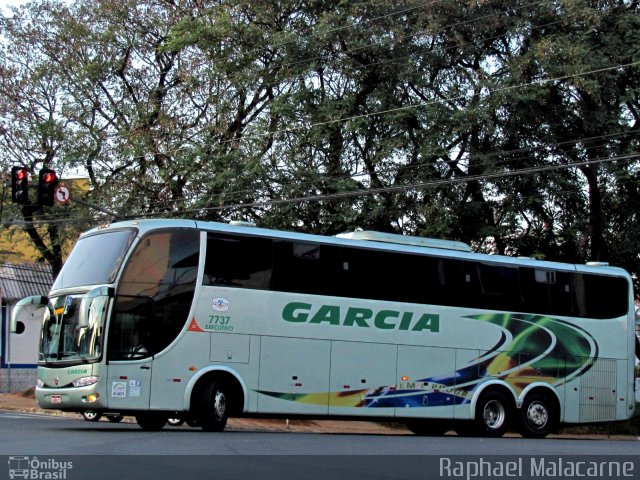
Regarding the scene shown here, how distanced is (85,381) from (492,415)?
31.0ft

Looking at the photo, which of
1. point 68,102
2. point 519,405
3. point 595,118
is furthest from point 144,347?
point 68,102

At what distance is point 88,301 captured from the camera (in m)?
16.9

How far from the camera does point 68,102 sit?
3606 centimetres

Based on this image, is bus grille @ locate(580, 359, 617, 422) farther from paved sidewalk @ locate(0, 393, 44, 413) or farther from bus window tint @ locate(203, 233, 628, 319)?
paved sidewalk @ locate(0, 393, 44, 413)

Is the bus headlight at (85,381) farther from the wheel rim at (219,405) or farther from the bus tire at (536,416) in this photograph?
the bus tire at (536,416)

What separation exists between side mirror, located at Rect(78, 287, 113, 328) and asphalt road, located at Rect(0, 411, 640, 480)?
207cm

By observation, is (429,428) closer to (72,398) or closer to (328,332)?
(328,332)

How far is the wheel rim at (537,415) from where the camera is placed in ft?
70.7

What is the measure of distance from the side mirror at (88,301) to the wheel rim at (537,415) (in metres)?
10.3

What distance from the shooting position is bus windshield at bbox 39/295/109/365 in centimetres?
1669
